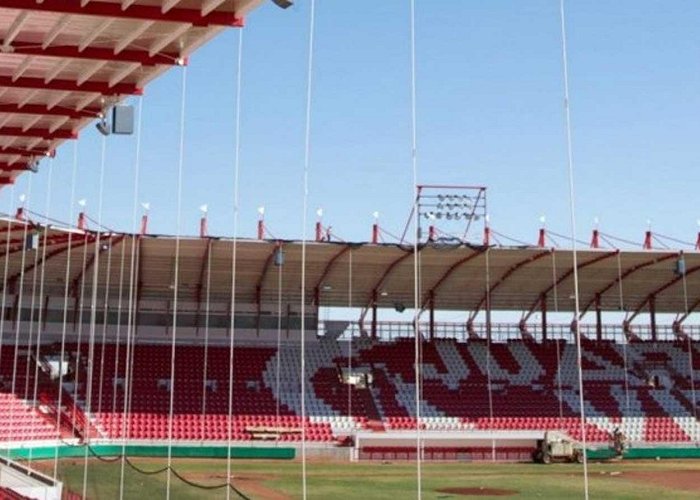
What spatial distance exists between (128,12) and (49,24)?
159 centimetres

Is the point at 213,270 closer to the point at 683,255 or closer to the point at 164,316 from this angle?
the point at 164,316

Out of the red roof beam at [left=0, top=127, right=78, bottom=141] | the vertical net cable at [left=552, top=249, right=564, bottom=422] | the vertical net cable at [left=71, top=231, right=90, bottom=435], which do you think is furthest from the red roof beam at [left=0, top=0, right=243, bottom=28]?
the vertical net cable at [left=552, top=249, right=564, bottom=422]

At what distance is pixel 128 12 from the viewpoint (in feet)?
45.5

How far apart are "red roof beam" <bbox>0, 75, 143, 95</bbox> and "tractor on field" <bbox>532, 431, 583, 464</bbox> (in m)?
26.2

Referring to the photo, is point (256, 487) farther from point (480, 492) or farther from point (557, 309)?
point (557, 309)

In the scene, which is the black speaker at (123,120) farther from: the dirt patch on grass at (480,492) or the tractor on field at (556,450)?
the tractor on field at (556,450)

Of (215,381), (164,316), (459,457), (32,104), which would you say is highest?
(32,104)

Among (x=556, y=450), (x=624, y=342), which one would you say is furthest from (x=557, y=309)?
(x=556, y=450)

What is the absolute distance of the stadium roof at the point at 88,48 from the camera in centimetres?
1394

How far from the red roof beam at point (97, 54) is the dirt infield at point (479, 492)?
1566 centimetres

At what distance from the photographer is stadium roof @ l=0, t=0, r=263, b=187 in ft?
45.7

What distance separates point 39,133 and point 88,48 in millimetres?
5970

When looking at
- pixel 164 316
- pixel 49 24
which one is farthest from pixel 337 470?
pixel 49 24

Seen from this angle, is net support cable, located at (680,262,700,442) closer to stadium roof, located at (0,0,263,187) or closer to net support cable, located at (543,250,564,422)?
net support cable, located at (543,250,564,422)
